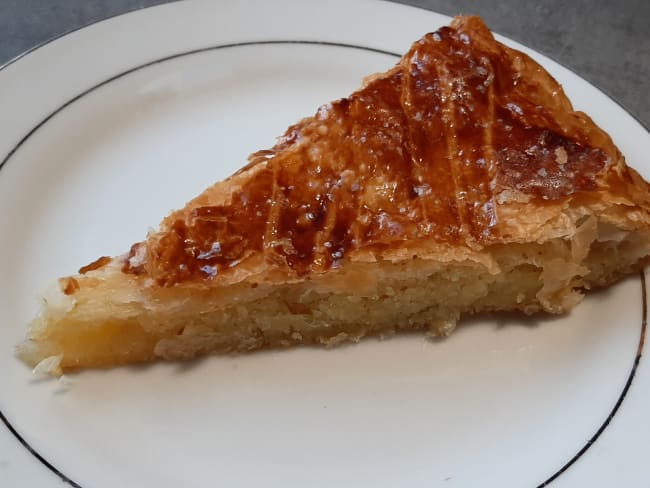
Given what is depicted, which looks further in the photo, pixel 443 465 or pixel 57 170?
pixel 57 170

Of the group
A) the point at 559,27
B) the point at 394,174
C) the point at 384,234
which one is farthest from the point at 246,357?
the point at 559,27

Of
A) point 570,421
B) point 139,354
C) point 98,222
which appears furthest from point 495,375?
point 98,222

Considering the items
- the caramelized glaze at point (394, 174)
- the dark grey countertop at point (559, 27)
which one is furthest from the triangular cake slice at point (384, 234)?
the dark grey countertop at point (559, 27)

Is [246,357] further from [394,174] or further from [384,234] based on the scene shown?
[394,174]

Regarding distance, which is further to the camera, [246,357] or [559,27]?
[559,27]

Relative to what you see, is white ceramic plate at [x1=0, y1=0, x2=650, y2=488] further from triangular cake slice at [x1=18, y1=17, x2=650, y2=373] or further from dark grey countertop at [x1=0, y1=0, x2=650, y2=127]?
dark grey countertop at [x1=0, y1=0, x2=650, y2=127]

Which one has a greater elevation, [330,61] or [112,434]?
[330,61]

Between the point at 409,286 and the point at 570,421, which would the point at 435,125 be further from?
the point at 570,421
